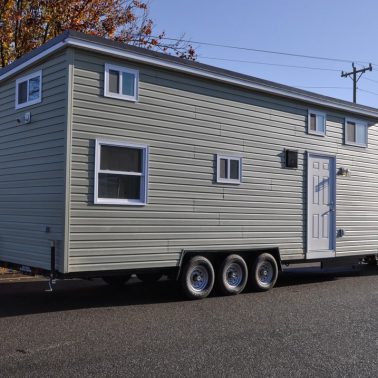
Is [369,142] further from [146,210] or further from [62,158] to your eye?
[62,158]

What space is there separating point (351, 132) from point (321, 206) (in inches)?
80.5

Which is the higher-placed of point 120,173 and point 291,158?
point 291,158

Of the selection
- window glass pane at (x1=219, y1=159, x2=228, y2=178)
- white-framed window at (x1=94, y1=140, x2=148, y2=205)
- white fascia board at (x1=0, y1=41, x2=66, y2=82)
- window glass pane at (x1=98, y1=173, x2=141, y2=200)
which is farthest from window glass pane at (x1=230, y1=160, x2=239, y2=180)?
white fascia board at (x1=0, y1=41, x2=66, y2=82)

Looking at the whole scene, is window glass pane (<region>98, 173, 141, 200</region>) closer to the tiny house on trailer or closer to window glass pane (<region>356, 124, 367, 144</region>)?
the tiny house on trailer

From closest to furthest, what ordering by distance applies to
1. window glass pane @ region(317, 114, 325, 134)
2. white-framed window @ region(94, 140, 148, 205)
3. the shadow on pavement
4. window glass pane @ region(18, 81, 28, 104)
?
white-framed window @ region(94, 140, 148, 205), the shadow on pavement, window glass pane @ region(18, 81, 28, 104), window glass pane @ region(317, 114, 325, 134)

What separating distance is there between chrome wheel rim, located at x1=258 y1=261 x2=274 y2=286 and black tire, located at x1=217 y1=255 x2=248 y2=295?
0.50 m

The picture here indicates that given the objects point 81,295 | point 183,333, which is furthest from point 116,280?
point 183,333

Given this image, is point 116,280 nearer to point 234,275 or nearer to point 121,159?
point 234,275

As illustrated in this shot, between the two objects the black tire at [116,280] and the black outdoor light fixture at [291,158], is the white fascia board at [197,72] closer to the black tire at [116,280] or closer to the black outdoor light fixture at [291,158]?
the black outdoor light fixture at [291,158]

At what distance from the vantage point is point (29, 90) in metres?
9.23

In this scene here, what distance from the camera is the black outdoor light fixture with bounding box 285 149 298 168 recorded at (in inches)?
441

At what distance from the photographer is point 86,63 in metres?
8.39

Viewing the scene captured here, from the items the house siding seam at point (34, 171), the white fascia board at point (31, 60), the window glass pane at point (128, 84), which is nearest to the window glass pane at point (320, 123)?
the window glass pane at point (128, 84)

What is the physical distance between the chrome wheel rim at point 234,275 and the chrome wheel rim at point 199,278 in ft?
1.75
